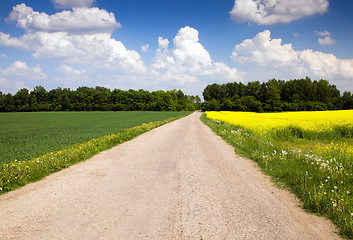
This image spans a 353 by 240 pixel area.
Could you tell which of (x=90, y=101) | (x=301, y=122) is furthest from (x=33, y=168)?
(x=90, y=101)

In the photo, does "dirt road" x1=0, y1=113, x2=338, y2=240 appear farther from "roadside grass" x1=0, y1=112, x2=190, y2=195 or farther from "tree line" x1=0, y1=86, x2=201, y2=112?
"tree line" x1=0, y1=86, x2=201, y2=112

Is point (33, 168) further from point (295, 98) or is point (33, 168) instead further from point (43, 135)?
point (295, 98)

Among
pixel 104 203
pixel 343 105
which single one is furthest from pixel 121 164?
pixel 343 105

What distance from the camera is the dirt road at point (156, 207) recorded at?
4062mm

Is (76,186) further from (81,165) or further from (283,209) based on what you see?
(283,209)

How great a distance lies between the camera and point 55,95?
445 feet

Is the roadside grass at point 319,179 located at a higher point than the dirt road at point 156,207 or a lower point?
higher

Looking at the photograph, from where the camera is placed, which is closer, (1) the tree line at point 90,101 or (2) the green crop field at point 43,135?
(2) the green crop field at point 43,135

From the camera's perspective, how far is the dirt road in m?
4.06

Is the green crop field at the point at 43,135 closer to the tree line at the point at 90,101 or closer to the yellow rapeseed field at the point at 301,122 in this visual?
the yellow rapeseed field at the point at 301,122

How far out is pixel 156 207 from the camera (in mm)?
5098

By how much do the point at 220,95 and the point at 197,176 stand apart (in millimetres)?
145420

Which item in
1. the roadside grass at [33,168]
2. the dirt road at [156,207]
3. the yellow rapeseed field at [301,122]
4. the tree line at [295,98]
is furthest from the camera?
the tree line at [295,98]

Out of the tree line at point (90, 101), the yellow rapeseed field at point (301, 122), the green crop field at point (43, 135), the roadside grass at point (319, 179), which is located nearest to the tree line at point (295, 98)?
the tree line at point (90, 101)
